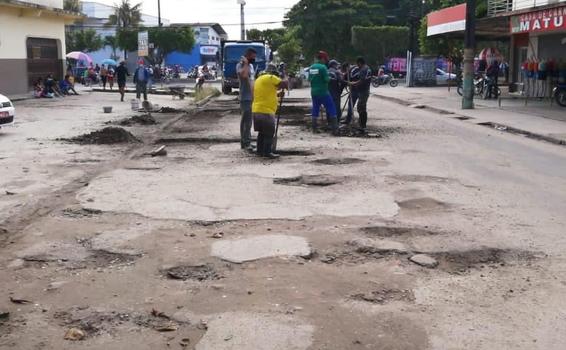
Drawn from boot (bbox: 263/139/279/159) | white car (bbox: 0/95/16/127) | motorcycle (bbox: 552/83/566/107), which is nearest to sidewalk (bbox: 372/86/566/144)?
motorcycle (bbox: 552/83/566/107)

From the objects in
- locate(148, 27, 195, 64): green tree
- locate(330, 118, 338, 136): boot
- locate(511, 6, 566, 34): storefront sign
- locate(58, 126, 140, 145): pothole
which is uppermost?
locate(148, 27, 195, 64): green tree

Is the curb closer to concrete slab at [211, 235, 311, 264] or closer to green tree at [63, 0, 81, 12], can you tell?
concrete slab at [211, 235, 311, 264]

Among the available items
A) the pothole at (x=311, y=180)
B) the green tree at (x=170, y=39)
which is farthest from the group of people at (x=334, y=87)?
the green tree at (x=170, y=39)

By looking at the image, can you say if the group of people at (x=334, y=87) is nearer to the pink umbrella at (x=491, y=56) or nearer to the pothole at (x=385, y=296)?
the pothole at (x=385, y=296)

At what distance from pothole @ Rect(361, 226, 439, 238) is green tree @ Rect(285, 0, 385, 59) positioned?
56914 millimetres

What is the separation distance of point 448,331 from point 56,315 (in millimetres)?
2525

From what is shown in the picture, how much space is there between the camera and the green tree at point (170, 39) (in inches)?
2544

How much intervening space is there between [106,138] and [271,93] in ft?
14.3

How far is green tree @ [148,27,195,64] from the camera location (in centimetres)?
6462

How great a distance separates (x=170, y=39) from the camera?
6475 centimetres

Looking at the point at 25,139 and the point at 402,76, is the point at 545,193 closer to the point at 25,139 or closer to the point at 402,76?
the point at 25,139

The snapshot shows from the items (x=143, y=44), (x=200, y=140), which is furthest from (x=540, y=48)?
(x=200, y=140)

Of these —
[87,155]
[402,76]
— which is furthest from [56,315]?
[402,76]

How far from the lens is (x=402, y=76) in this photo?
58.6m
